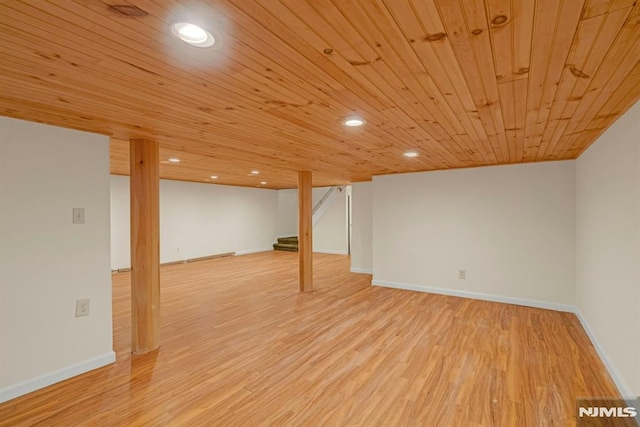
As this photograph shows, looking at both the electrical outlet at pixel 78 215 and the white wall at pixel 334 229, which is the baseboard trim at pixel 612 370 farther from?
→ the white wall at pixel 334 229

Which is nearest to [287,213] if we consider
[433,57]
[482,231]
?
[482,231]

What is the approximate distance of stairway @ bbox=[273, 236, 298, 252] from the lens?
10.1 m

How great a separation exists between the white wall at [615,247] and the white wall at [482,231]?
2.45ft

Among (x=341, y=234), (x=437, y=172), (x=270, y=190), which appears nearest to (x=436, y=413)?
(x=437, y=172)

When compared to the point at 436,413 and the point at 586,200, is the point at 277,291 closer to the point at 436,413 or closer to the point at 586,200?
the point at 436,413

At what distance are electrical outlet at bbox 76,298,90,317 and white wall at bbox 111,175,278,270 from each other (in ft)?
14.8

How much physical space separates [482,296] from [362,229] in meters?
2.74

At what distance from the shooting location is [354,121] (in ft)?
7.70

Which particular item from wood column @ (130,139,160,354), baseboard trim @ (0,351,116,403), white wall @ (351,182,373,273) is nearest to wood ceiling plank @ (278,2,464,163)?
wood column @ (130,139,160,354)

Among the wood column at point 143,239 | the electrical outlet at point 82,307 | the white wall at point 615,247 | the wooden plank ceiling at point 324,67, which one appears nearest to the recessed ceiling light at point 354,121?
the wooden plank ceiling at point 324,67

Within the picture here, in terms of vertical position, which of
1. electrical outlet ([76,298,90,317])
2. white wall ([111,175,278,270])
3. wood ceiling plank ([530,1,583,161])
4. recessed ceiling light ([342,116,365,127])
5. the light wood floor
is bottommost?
the light wood floor

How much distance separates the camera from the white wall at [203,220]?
6.64 meters

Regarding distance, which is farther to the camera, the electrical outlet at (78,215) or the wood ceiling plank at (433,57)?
the electrical outlet at (78,215)

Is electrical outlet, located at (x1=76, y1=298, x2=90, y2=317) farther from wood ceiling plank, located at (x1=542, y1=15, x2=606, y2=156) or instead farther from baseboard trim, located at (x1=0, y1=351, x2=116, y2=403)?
wood ceiling plank, located at (x1=542, y1=15, x2=606, y2=156)
